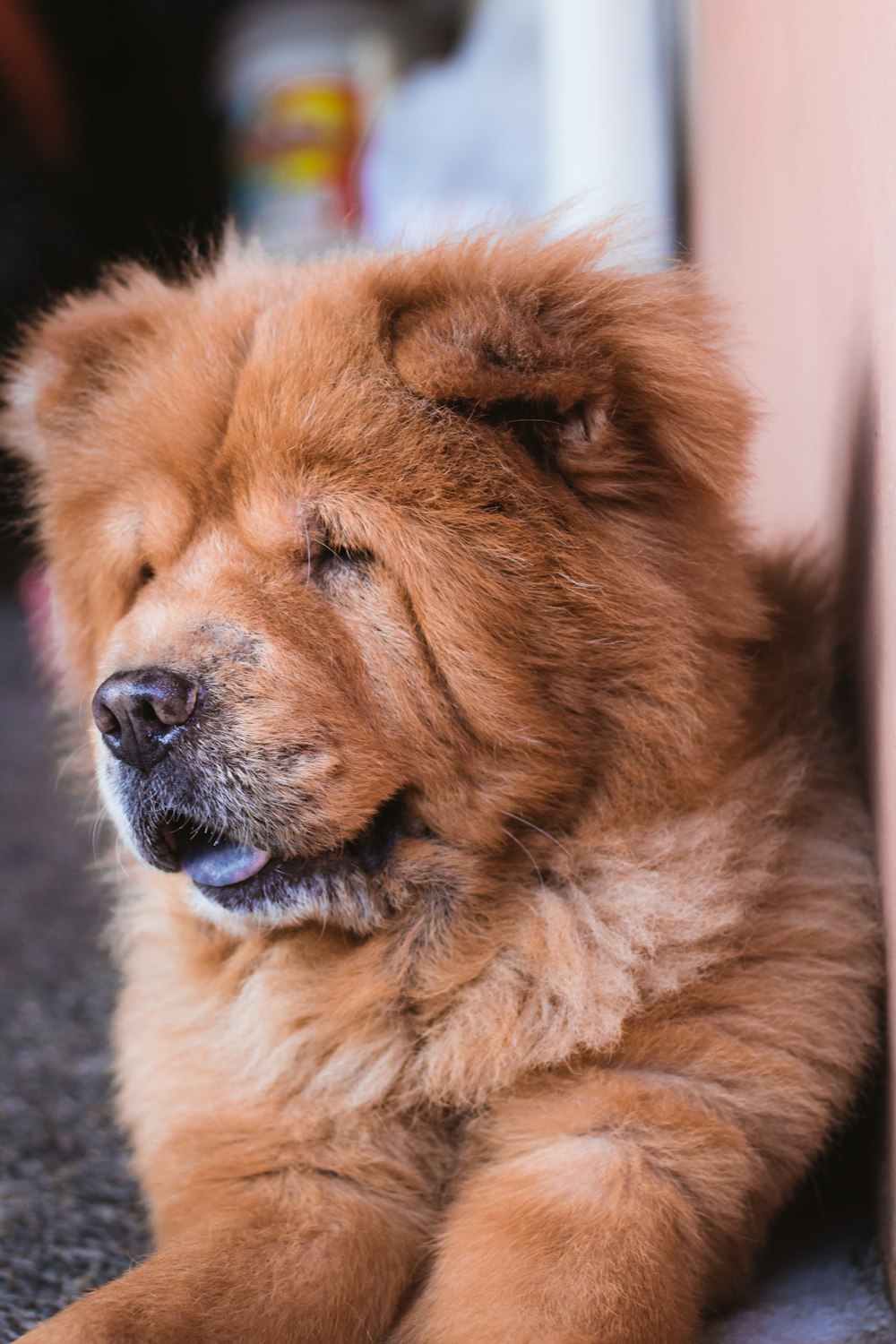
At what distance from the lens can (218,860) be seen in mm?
1492

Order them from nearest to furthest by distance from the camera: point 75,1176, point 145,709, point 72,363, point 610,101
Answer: point 145,709
point 72,363
point 75,1176
point 610,101

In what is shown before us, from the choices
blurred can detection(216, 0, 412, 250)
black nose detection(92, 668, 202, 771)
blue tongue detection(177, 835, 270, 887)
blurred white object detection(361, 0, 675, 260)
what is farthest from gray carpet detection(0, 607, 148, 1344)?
blurred can detection(216, 0, 412, 250)

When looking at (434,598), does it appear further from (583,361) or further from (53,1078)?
(53,1078)

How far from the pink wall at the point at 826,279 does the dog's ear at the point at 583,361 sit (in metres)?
0.13

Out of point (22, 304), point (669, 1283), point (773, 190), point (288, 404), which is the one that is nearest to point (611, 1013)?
point (669, 1283)

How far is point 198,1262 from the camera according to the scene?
1245 mm

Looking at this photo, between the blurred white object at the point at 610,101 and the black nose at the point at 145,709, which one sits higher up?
the blurred white object at the point at 610,101

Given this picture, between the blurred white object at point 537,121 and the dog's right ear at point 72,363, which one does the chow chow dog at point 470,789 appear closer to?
the dog's right ear at point 72,363

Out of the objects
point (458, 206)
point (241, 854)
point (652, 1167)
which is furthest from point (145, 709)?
point (458, 206)

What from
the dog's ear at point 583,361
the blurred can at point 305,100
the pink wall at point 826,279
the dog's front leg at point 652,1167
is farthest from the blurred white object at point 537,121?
the dog's front leg at point 652,1167

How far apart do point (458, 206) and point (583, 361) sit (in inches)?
21.4

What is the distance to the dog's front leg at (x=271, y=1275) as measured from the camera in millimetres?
1178

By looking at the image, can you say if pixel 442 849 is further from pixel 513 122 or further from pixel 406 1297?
pixel 513 122

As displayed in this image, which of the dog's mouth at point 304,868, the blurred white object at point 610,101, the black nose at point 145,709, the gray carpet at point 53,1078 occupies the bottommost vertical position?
the gray carpet at point 53,1078
